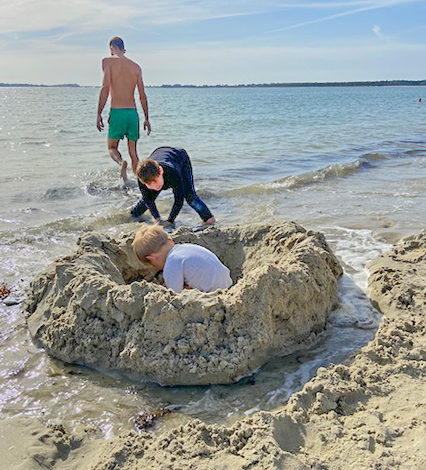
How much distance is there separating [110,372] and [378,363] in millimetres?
1755

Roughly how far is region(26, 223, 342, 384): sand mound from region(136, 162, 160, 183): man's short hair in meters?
1.58

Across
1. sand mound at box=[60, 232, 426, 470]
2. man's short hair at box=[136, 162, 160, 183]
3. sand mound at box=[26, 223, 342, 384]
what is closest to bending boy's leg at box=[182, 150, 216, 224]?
man's short hair at box=[136, 162, 160, 183]

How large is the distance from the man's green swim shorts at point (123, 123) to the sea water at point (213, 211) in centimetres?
104

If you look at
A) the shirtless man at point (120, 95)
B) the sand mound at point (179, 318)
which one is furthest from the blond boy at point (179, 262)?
the shirtless man at point (120, 95)

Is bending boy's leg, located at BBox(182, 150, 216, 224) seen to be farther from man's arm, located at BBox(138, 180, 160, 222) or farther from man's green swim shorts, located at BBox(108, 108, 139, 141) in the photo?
man's green swim shorts, located at BBox(108, 108, 139, 141)

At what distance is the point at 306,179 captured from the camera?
33.6 feet

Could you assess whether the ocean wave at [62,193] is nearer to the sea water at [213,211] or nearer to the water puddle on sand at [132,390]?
→ the sea water at [213,211]

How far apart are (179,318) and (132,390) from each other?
0.55 metres

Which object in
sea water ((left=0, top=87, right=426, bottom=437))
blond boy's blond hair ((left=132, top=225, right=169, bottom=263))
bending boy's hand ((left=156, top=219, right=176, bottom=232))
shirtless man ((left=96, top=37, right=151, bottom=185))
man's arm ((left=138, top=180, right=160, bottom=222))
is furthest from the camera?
shirtless man ((left=96, top=37, right=151, bottom=185))

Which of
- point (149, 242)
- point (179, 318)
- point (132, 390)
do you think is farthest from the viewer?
point (149, 242)

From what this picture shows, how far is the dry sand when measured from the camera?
7.47ft

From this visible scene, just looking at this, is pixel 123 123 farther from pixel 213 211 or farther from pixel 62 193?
pixel 213 211

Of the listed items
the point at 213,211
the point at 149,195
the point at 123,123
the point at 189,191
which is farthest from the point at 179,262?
the point at 123,123

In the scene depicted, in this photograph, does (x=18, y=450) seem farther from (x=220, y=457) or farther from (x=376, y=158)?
(x=376, y=158)
